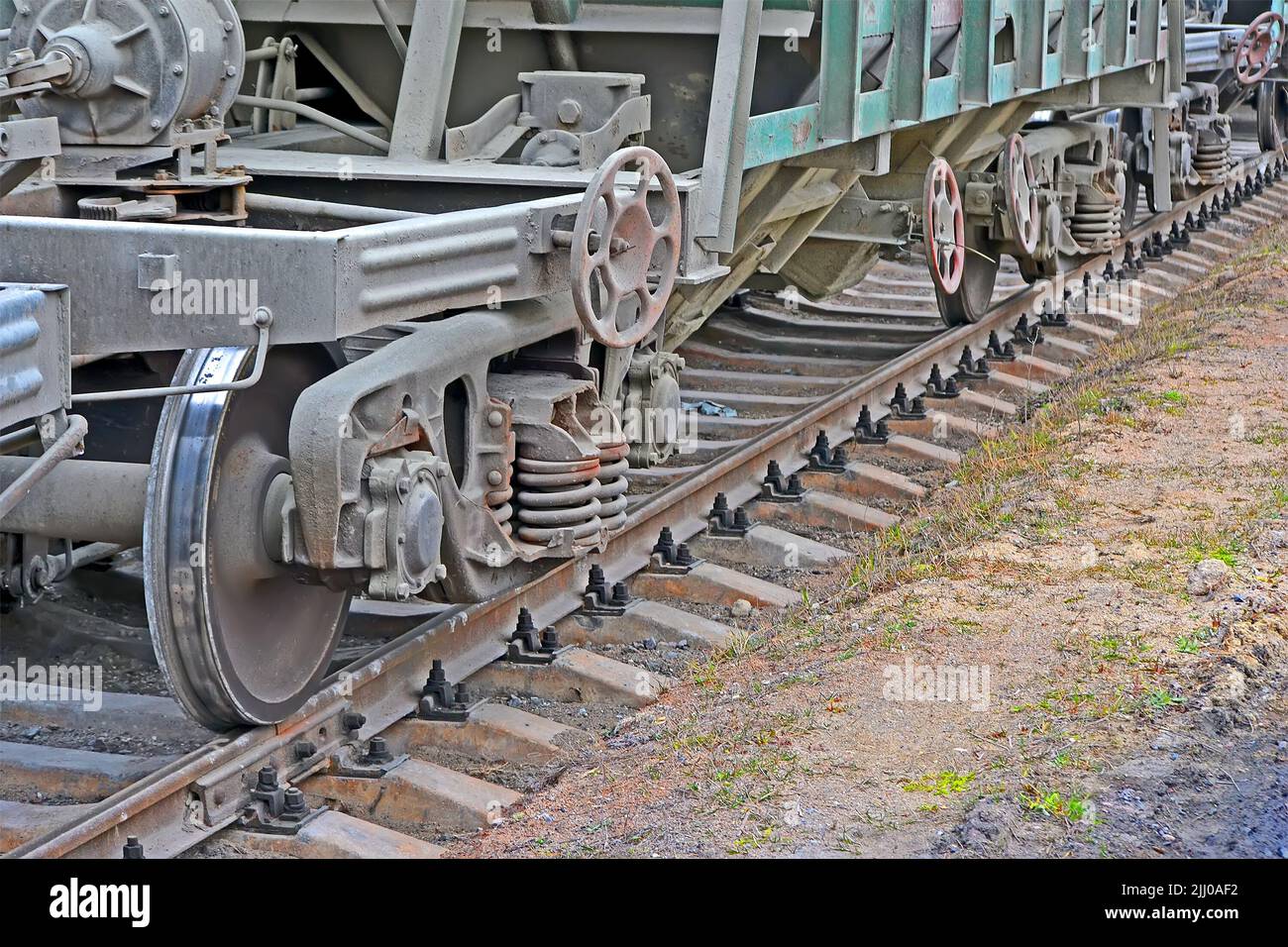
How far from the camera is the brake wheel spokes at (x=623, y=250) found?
443 centimetres

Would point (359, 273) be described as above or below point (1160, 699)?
above

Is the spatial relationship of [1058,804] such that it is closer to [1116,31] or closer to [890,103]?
[890,103]

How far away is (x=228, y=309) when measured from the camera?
12.0 feet

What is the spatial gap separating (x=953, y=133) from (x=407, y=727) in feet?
16.2

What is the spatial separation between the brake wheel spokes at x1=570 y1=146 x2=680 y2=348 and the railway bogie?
0.01 meters

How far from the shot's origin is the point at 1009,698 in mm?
4543

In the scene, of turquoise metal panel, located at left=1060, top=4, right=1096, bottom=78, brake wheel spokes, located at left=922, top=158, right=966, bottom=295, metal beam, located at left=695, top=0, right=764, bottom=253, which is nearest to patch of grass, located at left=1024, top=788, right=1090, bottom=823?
metal beam, located at left=695, top=0, right=764, bottom=253

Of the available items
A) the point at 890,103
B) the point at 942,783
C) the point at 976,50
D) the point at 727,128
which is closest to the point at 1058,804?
the point at 942,783

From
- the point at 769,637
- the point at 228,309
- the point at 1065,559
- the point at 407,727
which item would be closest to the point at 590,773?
the point at 407,727

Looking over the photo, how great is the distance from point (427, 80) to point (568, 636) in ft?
5.92

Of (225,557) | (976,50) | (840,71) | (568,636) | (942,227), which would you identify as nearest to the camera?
(225,557)

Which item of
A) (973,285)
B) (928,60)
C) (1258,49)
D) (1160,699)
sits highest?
(1258,49)

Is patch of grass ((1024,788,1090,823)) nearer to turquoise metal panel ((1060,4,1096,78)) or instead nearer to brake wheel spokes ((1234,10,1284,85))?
turquoise metal panel ((1060,4,1096,78))

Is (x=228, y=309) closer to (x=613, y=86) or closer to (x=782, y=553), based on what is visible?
(x=613, y=86)
